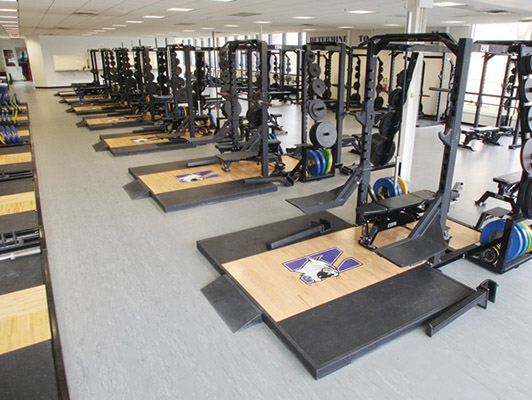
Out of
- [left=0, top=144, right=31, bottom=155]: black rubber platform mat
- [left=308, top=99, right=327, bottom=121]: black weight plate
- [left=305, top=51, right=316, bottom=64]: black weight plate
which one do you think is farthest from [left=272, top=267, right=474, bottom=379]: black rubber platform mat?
[left=0, top=144, right=31, bottom=155]: black rubber platform mat

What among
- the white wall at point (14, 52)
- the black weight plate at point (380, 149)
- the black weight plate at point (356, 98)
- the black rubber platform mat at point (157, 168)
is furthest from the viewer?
the white wall at point (14, 52)

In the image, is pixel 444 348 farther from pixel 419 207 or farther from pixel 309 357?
pixel 419 207

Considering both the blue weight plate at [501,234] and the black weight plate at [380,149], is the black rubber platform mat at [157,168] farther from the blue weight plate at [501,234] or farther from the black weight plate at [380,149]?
the blue weight plate at [501,234]

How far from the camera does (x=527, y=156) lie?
2811mm

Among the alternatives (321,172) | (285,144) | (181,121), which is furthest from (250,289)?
(181,121)

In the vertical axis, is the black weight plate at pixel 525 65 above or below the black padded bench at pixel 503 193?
above

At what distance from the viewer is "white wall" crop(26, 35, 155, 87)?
16500 millimetres

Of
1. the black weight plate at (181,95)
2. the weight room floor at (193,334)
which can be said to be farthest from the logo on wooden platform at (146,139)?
the weight room floor at (193,334)

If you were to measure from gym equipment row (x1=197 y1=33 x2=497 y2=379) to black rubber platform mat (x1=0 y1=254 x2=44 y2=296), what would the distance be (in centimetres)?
132

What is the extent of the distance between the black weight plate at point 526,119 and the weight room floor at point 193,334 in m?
1.08

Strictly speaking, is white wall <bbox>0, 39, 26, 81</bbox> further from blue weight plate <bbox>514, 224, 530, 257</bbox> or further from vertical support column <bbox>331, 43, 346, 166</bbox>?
blue weight plate <bbox>514, 224, 530, 257</bbox>

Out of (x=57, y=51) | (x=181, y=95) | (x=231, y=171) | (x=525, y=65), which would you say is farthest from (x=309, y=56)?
(x=57, y=51)

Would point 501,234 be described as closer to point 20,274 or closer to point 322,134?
point 322,134

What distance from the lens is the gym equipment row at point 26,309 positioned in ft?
6.82
